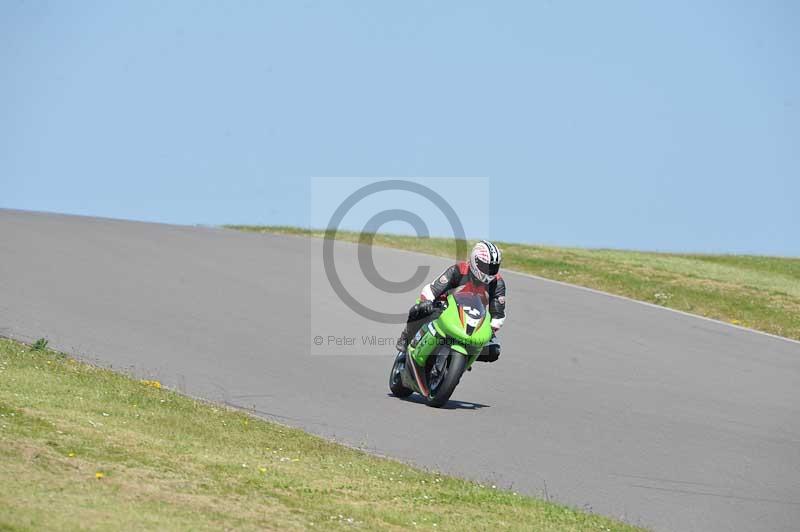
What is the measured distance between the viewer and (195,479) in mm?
8297

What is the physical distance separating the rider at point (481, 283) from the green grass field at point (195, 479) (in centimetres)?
286

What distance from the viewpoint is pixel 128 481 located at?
7.92 meters

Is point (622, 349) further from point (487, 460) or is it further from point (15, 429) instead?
point (15, 429)

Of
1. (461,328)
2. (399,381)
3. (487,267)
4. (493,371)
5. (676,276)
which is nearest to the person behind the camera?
(461,328)

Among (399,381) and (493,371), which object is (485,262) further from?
(493,371)

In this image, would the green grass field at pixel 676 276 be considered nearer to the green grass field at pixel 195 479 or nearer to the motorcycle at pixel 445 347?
the motorcycle at pixel 445 347

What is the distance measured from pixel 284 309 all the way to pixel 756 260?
65.0 feet

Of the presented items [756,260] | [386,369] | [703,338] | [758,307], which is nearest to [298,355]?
[386,369]

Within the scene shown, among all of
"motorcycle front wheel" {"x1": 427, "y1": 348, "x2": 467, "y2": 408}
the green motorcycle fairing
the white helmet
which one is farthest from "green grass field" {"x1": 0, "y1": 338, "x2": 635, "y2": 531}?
the white helmet

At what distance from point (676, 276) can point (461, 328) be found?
621 inches

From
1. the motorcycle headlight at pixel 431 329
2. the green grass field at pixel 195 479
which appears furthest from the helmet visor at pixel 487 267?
the green grass field at pixel 195 479

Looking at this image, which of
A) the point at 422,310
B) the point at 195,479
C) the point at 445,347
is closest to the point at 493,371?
the point at 422,310

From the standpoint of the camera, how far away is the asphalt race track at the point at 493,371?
425 inches

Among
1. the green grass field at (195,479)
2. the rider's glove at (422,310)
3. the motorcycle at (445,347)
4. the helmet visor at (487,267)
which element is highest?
the helmet visor at (487,267)
